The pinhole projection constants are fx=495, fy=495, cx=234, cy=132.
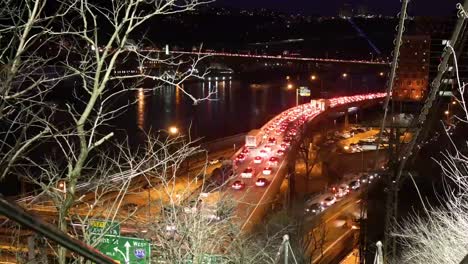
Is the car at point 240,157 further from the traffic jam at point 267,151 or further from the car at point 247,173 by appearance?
the car at point 247,173

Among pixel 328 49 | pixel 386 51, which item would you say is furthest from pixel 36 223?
pixel 328 49

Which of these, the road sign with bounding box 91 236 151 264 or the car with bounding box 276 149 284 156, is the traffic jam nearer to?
the car with bounding box 276 149 284 156

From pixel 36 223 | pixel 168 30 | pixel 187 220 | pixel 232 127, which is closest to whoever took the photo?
pixel 36 223

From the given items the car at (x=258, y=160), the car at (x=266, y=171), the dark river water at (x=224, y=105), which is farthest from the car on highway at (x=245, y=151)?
the car at (x=266, y=171)

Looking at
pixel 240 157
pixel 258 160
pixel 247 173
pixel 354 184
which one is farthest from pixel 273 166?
pixel 354 184

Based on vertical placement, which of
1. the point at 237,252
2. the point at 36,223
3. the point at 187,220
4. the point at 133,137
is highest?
the point at 36,223

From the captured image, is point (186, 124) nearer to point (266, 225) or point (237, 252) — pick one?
point (266, 225)

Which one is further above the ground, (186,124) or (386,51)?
(386,51)

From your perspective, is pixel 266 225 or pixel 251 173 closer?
pixel 266 225

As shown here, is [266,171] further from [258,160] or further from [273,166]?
[258,160]

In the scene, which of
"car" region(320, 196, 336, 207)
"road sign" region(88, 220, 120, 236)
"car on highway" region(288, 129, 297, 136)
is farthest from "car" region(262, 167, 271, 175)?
"road sign" region(88, 220, 120, 236)
